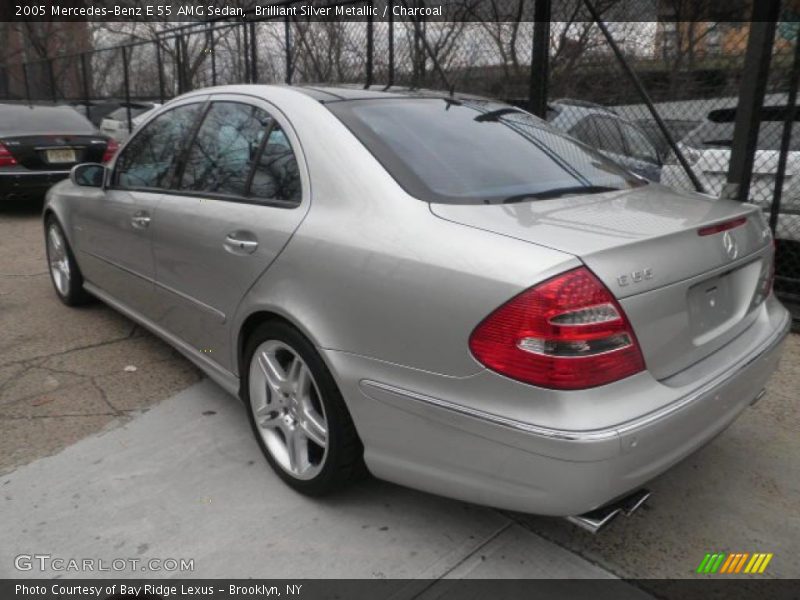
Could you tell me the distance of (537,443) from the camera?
183 cm

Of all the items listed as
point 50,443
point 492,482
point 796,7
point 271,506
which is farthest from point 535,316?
point 796,7

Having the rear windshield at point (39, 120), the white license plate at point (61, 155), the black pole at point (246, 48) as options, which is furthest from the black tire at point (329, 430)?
the black pole at point (246, 48)

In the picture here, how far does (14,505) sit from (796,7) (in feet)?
18.2

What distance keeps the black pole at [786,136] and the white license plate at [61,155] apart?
26.1 ft

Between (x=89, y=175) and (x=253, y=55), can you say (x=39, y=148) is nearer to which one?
(x=253, y=55)

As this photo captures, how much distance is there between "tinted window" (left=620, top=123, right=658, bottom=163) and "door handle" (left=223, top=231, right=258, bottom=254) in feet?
13.7

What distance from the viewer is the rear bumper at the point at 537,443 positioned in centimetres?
182

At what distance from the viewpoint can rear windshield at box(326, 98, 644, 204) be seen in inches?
93.7

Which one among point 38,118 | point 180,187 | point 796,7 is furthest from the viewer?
point 38,118

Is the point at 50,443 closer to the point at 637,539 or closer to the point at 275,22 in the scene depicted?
the point at 637,539

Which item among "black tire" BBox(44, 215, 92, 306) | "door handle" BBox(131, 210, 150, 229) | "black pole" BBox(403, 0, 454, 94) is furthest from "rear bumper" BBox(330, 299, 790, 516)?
"black pole" BBox(403, 0, 454, 94)

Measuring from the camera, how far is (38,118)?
29.0 ft

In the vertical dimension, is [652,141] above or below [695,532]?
above

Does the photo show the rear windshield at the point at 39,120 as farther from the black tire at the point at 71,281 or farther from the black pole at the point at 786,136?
the black pole at the point at 786,136
